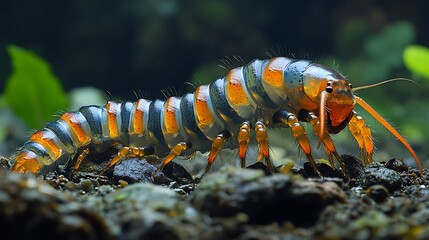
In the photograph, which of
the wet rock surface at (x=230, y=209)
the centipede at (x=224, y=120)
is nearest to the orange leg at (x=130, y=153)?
the centipede at (x=224, y=120)

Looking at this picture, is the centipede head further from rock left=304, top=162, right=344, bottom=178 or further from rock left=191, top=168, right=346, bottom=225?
rock left=191, top=168, right=346, bottom=225

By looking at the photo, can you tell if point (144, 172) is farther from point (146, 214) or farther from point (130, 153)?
point (146, 214)

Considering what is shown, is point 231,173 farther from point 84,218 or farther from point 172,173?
point 172,173

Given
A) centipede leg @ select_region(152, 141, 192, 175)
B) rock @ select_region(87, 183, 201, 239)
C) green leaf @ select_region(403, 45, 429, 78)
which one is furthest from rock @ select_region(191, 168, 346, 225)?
green leaf @ select_region(403, 45, 429, 78)

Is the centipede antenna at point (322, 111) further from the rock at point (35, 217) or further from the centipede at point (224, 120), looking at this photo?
the rock at point (35, 217)

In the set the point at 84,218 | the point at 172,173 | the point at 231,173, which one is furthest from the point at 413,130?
the point at 84,218

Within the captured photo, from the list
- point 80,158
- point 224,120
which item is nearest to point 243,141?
point 224,120
